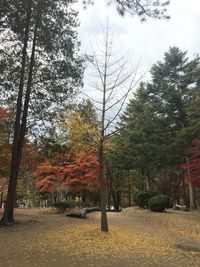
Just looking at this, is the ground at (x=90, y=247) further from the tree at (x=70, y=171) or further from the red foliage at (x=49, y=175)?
the tree at (x=70, y=171)

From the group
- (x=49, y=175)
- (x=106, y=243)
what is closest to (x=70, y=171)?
(x=49, y=175)

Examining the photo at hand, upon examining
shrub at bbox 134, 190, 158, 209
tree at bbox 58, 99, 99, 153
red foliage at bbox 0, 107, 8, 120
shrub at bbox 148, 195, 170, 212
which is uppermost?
red foliage at bbox 0, 107, 8, 120

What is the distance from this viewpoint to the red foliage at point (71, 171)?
76.6 ft

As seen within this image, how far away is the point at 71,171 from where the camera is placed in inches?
931

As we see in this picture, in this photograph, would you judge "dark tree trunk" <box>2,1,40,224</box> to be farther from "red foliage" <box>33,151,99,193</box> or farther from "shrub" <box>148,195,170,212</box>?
"shrub" <box>148,195,170,212</box>

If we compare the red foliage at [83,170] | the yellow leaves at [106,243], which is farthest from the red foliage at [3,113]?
the red foliage at [83,170]

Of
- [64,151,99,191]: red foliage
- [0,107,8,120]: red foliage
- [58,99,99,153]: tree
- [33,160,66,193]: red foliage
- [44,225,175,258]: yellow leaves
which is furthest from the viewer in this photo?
[64,151,99,191]: red foliage

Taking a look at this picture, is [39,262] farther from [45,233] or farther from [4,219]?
[4,219]

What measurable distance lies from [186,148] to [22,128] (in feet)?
34.2

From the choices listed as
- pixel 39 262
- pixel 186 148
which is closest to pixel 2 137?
pixel 186 148

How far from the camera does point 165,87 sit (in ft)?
80.9

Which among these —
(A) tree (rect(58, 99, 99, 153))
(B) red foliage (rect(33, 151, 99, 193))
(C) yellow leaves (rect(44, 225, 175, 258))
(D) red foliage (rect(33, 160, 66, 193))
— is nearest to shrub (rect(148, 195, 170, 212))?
(B) red foliage (rect(33, 151, 99, 193))

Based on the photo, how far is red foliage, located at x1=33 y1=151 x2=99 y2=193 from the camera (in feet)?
76.6

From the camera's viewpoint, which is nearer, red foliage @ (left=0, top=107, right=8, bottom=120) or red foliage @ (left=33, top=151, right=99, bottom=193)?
red foliage @ (left=0, top=107, right=8, bottom=120)
